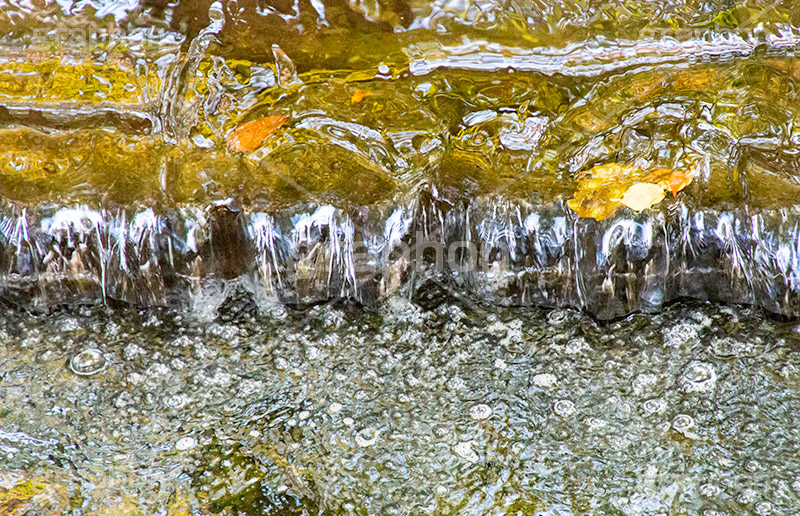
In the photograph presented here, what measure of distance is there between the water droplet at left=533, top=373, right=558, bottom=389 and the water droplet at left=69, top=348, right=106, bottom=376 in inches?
48.7

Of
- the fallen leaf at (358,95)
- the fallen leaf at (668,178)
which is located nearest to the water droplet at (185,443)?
the fallen leaf at (358,95)

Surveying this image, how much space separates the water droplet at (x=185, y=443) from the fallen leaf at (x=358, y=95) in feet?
3.45

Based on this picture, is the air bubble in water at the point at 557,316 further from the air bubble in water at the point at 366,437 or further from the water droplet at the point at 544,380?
the air bubble in water at the point at 366,437

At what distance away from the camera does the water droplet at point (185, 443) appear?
5.68 ft

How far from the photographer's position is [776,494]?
1557mm

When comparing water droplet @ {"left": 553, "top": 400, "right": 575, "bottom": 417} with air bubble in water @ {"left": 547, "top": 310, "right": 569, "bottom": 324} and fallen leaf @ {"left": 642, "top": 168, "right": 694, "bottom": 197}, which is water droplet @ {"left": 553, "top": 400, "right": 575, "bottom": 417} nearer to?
air bubble in water @ {"left": 547, "top": 310, "right": 569, "bottom": 324}

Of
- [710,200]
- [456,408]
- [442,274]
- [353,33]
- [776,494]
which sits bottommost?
[776,494]

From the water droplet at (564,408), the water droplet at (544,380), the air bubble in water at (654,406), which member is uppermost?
the water droplet at (544,380)

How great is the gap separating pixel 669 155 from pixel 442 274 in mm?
779

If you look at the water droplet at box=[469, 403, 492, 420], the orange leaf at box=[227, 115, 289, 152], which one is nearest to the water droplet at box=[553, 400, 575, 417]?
the water droplet at box=[469, 403, 492, 420]

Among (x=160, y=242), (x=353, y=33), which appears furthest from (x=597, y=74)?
(x=160, y=242)

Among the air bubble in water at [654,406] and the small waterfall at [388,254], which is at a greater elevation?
the small waterfall at [388,254]

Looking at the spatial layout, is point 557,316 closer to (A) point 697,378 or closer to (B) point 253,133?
(A) point 697,378

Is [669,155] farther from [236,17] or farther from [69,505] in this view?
[69,505]
